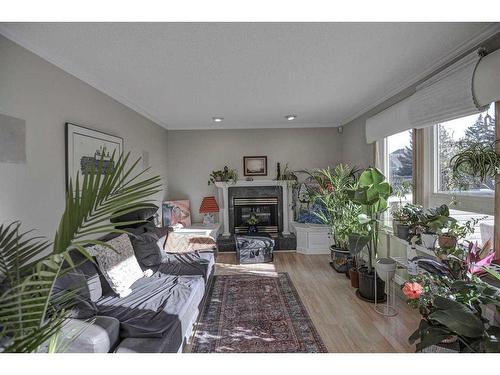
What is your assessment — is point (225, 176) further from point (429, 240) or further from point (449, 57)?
point (449, 57)

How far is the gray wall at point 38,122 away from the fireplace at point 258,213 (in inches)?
119

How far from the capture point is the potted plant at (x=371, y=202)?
99.8 inches

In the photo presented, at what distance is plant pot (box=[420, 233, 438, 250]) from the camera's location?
204cm

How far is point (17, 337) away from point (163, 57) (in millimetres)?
1959

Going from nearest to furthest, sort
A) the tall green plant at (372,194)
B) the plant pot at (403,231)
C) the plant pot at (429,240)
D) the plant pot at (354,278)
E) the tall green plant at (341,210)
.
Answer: the plant pot at (429,240)
the plant pot at (403,231)
the tall green plant at (372,194)
the plant pot at (354,278)
the tall green plant at (341,210)

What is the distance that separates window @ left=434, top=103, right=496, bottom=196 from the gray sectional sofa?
2.29 meters

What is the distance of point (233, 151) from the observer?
4.91 meters

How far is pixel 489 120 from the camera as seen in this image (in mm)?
1884

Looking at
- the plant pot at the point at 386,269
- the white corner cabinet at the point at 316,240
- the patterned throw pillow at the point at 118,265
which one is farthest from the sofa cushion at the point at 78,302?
the white corner cabinet at the point at 316,240

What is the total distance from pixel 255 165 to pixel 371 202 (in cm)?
273

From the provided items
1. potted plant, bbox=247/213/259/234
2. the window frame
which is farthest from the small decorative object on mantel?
the window frame

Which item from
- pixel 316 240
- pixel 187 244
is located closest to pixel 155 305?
pixel 187 244

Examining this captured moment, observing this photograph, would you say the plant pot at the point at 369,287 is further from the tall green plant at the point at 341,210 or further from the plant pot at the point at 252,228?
the plant pot at the point at 252,228

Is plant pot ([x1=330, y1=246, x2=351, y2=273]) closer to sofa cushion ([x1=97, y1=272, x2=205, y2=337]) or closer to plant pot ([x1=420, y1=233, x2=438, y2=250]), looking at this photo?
plant pot ([x1=420, y1=233, x2=438, y2=250])
